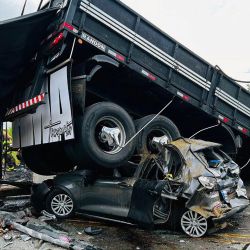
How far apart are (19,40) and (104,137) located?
1913mm

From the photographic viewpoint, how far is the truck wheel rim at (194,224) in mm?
4941

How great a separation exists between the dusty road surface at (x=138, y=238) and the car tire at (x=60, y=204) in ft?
0.51

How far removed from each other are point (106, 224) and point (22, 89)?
2.65 m

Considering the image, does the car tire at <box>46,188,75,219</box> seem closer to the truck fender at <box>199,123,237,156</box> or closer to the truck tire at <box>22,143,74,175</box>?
the truck tire at <box>22,143,74,175</box>

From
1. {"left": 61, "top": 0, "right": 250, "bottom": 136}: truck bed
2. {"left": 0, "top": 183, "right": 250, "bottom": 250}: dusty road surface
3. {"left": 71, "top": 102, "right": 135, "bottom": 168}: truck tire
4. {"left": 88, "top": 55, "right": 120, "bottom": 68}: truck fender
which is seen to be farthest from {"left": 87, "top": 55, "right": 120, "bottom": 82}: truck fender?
{"left": 0, "top": 183, "right": 250, "bottom": 250}: dusty road surface

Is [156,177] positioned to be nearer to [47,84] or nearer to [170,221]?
[170,221]

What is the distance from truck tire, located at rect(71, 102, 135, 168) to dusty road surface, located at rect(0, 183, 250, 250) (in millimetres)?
946

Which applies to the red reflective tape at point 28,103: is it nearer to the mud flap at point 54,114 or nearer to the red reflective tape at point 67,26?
the mud flap at point 54,114

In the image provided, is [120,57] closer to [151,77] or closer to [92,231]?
[151,77]

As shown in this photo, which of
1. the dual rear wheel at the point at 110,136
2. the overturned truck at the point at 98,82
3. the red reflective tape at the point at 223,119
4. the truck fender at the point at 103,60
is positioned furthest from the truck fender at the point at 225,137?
the truck fender at the point at 103,60

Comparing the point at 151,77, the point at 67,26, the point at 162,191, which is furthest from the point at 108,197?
the point at 67,26

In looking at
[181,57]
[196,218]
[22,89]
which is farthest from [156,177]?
[22,89]

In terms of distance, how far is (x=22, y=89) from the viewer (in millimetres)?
6035

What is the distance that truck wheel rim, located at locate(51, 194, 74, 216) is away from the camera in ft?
18.1
